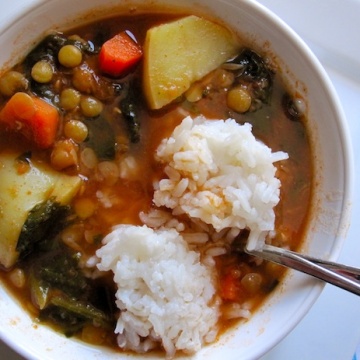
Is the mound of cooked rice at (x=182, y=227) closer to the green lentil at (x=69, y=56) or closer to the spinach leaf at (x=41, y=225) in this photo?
the spinach leaf at (x=41, y=225)

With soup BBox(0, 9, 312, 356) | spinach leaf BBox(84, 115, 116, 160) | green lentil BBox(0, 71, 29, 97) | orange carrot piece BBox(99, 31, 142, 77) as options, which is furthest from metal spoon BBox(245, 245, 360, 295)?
green lentil BBox(0, 71, 29, 97)

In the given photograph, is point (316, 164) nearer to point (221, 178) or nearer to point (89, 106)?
point (221, 178)

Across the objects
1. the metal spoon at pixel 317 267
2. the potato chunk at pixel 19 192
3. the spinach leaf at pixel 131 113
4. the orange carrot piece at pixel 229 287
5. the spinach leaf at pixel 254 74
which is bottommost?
the orange carrot piece at pixel 229 287

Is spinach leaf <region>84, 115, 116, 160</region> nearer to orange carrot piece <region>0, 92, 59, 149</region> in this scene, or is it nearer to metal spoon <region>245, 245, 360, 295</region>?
orange carrot piece <region>0, 92, 59, 149</region>

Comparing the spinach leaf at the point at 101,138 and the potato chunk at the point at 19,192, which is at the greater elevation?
the spinach leaf at the point at 101,138

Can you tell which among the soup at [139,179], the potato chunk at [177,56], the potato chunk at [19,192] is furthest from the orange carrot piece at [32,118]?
the potato chunk at [177,56]

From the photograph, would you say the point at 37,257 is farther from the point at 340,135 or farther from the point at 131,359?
the point at 340,135

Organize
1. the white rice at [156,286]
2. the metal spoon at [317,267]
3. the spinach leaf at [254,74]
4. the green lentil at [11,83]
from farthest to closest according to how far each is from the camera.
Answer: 1. the spinach leaf at [254,74]
2. the green lentil at [11,83]
3. the white rice at [156,286]
4. the metal spoon at [317,267]
